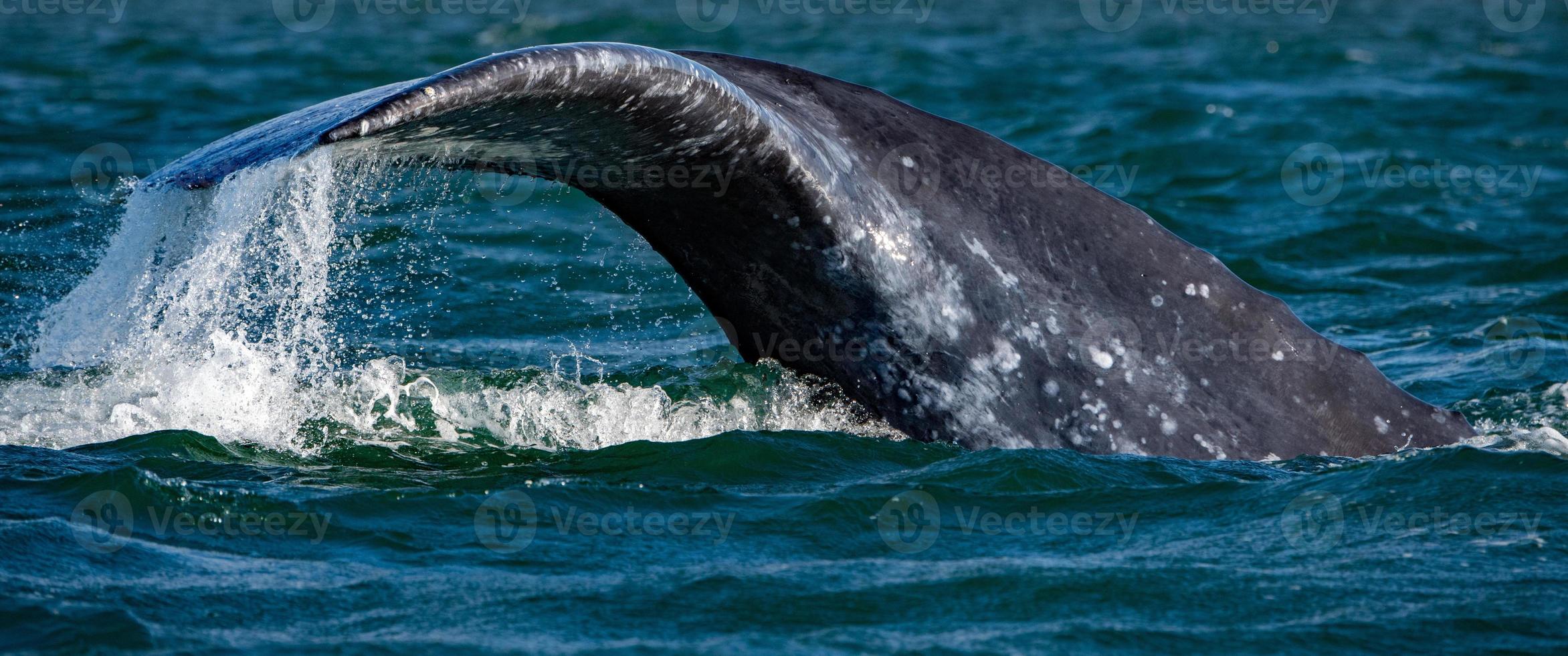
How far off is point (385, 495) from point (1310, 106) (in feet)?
50.3

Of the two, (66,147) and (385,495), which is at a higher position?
(66,147)

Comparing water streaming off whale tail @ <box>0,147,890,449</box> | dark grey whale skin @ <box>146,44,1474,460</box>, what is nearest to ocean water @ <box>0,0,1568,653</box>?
water streaming off whale tail @ <box>0,147,890,449</box>

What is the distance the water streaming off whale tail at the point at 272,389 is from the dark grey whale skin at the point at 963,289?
384 mm

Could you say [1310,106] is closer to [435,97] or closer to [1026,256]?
[1026,256]

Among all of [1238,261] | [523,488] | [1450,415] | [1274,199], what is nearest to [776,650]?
[523,488]

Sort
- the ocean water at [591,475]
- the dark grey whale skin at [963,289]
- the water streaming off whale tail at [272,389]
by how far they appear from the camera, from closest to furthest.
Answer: the ocean water at [591,475] → the dark grey whale skin at [963,289] → the water streaming off whale tail at [272,389]

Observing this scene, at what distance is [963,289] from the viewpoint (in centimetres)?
530

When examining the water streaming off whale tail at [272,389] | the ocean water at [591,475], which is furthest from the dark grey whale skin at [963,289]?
the water streaming off whale tail at [272,389]

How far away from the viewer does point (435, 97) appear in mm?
4047

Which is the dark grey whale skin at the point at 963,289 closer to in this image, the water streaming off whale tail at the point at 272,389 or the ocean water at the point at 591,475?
the ocean water at the point at 591,475

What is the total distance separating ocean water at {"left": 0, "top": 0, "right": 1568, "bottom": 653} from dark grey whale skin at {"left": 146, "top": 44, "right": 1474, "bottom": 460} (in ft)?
0.49

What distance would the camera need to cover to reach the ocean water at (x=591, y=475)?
14.4 ft

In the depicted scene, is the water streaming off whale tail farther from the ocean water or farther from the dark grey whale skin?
the dark grey whale skin

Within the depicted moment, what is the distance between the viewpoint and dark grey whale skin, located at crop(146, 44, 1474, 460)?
498 cm
